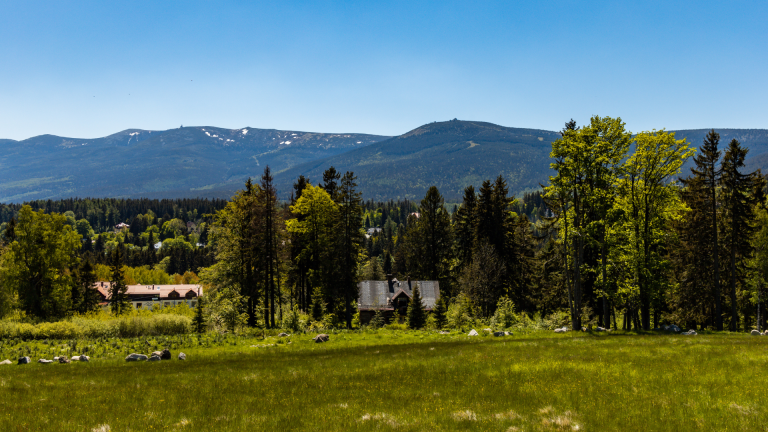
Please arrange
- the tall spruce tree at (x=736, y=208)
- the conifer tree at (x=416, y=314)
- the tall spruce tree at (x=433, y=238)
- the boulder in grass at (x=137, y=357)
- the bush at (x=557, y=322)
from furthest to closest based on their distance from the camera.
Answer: the tall spruce tree at (x=433, y=238), the conifer tree at (x=416, y=314), the bush at (x=557, y=322), the tall spruce tree at (x=736, y=208), the boulder in grass at (x=137, y=357)

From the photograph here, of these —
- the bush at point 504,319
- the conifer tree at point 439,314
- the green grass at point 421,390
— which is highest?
Result: the green grass at point 421,390

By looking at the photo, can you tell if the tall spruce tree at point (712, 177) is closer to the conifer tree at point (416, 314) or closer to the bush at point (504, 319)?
the bush at point (504, 319)

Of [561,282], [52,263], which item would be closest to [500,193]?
[561,282]

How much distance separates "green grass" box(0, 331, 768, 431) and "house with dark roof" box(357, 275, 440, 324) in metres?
37.9

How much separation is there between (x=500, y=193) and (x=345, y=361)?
34.1m

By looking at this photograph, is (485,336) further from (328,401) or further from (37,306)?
(37,306)

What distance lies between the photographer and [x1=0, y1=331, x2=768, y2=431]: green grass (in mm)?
11555

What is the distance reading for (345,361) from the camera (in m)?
21.2

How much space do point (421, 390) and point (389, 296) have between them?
5158cm

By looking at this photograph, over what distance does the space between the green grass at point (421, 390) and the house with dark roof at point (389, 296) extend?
1492 inches

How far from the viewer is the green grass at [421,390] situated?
11555 millimetres

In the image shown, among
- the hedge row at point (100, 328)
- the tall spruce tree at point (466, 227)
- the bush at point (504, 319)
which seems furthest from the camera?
the tall spruce tree at point (466, 227)

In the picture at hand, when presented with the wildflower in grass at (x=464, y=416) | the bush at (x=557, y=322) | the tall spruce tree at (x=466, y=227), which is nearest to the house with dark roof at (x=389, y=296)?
the tall spruce tree at (x=466, y=227)

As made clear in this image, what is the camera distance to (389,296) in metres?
66.3
